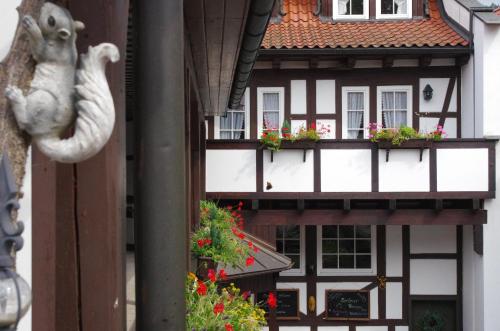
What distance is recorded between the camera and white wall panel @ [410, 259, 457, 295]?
484 inches

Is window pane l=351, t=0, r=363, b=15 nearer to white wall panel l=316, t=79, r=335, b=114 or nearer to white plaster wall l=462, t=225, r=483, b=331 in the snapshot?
→ white wall panel l=316, t=79, r=335, b=114

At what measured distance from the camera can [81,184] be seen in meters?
1.65

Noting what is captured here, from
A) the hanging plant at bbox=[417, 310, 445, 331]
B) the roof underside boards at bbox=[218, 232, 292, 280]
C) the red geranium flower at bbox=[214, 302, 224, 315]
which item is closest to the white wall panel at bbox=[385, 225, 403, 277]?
the hanging plant at bbox=[417, 310, 445, 331]

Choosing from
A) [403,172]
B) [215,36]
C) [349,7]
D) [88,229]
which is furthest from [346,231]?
[88,229]

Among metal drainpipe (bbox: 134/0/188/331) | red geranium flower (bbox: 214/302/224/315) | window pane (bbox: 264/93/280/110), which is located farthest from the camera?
window pane (bbox: 264/93/280/110)

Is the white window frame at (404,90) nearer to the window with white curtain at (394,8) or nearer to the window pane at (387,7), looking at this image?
the window with white curtain at (394,8)

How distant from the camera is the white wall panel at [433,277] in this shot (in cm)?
1230

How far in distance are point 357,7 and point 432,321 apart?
22.4 ft

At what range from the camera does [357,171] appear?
1080cm

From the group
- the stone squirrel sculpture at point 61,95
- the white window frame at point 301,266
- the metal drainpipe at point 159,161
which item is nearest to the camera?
the stone squirrel sculpture at point 61,95

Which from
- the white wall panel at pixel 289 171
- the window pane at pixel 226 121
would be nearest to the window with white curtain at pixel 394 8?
the window pane at pixel 226 121

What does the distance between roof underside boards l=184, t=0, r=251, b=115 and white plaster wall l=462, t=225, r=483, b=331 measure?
257 inches

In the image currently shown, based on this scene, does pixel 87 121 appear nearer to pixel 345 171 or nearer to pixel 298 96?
pixel 345 171

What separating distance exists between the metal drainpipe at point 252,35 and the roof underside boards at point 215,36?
2.5 inches
